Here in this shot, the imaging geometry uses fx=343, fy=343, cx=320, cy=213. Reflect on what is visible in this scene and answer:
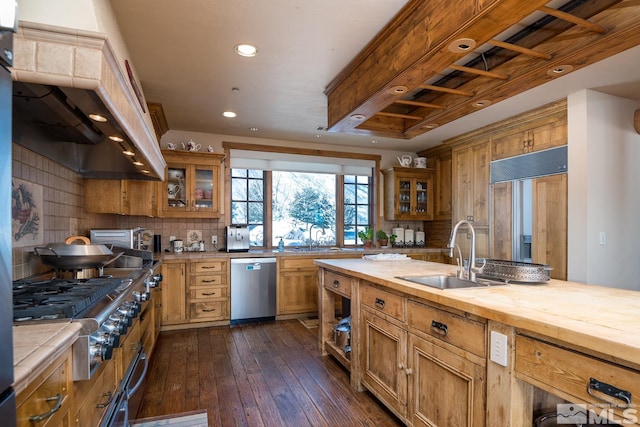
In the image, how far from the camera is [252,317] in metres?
4.30

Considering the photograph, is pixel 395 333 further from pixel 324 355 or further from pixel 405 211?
pixel 405 211

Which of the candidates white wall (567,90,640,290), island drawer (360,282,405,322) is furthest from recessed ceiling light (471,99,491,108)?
island drawer (360,282,405,322)

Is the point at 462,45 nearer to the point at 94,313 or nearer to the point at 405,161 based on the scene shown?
the point at 94,313

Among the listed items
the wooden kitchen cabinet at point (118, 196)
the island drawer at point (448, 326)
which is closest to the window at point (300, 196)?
the wooden kitchen cabinet at point (118, 196)

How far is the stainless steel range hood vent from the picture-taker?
1187 mm

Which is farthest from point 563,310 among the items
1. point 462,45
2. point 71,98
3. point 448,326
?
point 71,98

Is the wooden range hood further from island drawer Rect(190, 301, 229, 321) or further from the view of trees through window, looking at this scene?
island drawer Rect(190, 301, 229, 321)

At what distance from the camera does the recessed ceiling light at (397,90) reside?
88.6 inches

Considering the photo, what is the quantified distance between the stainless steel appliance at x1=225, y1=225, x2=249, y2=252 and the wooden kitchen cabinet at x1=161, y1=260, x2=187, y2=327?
0.62 meters

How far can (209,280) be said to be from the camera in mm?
4133

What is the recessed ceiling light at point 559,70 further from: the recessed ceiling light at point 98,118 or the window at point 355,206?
the window at point 355,206

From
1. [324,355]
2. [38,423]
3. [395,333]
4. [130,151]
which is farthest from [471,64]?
[38,423]

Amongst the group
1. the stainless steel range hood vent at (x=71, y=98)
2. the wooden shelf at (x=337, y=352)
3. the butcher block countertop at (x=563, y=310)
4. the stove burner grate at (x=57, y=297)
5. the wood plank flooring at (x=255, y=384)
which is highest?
the stainless steel range hood vent at (x=71, y=98)

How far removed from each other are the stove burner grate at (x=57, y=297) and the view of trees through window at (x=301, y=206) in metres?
3.15
